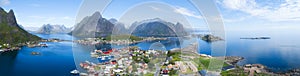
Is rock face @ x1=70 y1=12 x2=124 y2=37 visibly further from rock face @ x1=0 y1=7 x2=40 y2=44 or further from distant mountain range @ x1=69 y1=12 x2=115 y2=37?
rock face @ x1=0 y1=7 x2=40 y2=44

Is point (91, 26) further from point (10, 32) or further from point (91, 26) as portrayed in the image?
point (10, 32)

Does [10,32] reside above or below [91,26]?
above

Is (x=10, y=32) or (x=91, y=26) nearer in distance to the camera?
(x=91, y=26)

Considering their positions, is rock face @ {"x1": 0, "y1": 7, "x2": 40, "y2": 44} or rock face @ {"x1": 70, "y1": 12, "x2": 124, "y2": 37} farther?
rock face @ {"x1": 0, "y1": 7, "x2": 40, "y2": 44}

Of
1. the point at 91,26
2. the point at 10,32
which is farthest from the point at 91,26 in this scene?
the point at 10,32

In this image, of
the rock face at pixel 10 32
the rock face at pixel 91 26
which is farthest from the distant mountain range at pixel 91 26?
the rock face at pixel 10 32

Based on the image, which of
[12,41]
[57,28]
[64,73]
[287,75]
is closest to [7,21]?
[12,41]

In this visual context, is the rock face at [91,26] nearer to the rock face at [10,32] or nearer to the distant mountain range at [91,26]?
the distant mountain range at [91,26]

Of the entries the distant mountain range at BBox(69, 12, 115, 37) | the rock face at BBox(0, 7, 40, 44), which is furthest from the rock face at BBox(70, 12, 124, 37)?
the rock face at BBox(0, 7, 40, 44)
